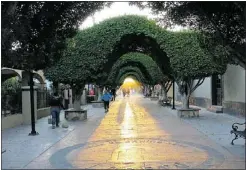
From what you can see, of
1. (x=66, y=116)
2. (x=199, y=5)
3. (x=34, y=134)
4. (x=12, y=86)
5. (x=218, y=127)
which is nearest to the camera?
(x=199, y=5)

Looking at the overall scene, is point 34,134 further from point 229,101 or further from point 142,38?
point 229,101

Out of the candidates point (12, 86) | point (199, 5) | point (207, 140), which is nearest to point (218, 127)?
point (207, 140)

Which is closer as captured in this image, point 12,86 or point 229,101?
point 12,86

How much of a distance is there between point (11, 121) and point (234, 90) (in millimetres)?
11173

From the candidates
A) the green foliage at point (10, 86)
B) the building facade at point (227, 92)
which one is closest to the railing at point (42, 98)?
the green foliage at point (10, 86)

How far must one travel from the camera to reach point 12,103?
731 inches

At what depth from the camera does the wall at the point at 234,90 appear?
20.1 metres

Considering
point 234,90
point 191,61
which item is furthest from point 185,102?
point 191,61

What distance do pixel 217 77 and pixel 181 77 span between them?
17.9 feet

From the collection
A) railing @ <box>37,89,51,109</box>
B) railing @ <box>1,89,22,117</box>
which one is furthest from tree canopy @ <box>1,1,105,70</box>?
railing @ <box>37,89,51,109</box>

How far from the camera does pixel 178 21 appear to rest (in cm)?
1087

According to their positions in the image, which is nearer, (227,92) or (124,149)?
(124,149)

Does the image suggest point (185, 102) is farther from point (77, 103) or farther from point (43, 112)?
point (43, 112)

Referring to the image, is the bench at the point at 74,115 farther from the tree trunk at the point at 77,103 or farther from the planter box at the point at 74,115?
the tree trunk at the point at 77,103
